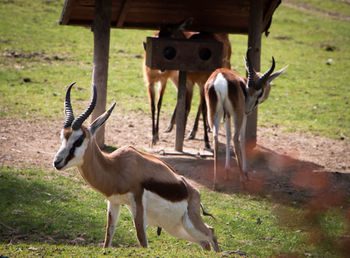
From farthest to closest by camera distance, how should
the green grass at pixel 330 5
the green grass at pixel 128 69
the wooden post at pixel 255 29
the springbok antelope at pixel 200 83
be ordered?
the green grass at pixel 330 5
the green grass at pixel 128 69
the springbok antelope at pixel 200 83
the wooden post at pixel 255 29

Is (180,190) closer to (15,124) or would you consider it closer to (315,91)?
(15,124)

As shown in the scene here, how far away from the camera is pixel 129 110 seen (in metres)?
12.2

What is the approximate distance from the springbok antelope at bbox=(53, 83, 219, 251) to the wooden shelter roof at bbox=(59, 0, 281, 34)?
498cm

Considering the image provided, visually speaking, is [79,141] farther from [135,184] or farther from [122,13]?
[122,13]

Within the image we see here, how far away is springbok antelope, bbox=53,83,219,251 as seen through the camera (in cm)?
490

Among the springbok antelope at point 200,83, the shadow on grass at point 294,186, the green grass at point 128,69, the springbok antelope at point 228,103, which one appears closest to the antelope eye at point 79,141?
the shadow on grass at point 294,186

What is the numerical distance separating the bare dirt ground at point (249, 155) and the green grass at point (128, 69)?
883mm

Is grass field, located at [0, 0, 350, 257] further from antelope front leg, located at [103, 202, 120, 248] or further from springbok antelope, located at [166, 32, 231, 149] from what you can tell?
springbok antelope, located at [166, 32, 231, 149]

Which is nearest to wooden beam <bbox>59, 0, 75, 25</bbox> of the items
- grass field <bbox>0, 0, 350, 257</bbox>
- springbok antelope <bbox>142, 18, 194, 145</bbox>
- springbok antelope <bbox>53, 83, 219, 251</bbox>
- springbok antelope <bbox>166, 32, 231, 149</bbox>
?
springbok antelope <bbox>142, 18, 194, 145</bbox>

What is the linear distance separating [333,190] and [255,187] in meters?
1.20

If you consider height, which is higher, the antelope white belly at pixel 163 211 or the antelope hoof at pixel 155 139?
the antelope white belly at pixel 163 211

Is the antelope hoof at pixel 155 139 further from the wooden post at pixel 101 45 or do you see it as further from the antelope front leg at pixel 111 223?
the antelope front leg at pixel 111 223

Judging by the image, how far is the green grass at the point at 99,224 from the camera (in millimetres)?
5488

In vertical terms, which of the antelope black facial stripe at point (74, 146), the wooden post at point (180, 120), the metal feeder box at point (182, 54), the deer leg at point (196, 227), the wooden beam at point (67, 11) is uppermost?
the wooden beam at point (67, 11)
